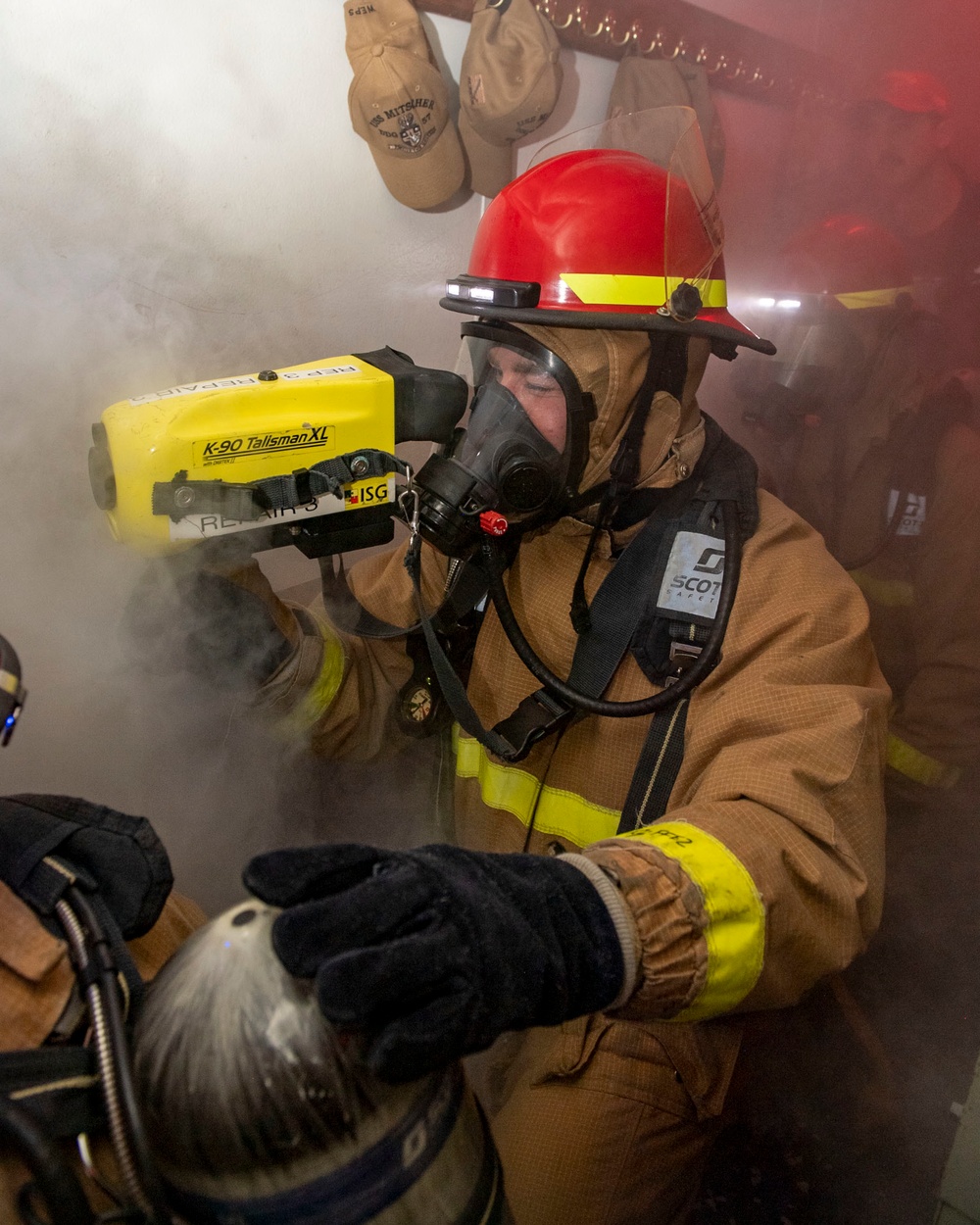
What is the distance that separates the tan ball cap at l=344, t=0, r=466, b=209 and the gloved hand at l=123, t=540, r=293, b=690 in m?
1.12

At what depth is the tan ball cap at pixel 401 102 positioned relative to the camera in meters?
1.81

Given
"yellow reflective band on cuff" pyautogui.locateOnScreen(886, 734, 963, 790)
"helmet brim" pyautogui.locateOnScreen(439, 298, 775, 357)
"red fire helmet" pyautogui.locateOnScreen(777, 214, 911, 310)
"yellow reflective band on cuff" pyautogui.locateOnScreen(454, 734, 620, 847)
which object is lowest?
"yellow reflective band on cuff" pyautogui.locateOnScreen(886, 734, 963, 790)

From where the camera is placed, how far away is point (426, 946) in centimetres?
73

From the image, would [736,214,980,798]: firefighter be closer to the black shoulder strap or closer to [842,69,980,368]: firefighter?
[842,69,980,368]: firefighter

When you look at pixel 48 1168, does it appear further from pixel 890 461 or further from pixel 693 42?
pixel 693 42

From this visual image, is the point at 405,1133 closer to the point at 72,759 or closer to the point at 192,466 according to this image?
the point at 192,466

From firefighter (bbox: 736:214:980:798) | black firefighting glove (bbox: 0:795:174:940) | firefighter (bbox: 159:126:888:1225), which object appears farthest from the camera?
firefighter (bbox: 736:214:980:798)

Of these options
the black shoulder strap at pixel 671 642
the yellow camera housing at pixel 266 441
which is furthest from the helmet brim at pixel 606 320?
the black shoulder strap at pixel 671 642

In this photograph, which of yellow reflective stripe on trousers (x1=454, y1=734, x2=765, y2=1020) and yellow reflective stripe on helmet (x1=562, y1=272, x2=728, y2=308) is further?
yellow reflective stripe on helmet (x1=562, y1=272, x2=728, y2=308)

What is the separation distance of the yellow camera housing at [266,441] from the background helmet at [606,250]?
248mm

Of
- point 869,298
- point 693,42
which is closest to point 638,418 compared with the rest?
point 869,298

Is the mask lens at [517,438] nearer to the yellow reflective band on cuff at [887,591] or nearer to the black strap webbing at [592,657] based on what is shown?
the black strap webbing at [592,657]

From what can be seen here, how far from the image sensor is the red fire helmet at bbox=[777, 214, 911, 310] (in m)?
2.59

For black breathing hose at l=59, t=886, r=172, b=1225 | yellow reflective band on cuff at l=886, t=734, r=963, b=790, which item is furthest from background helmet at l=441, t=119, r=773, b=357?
yellow reflective band on cuff at l=886, t=734, r=963, b=790
